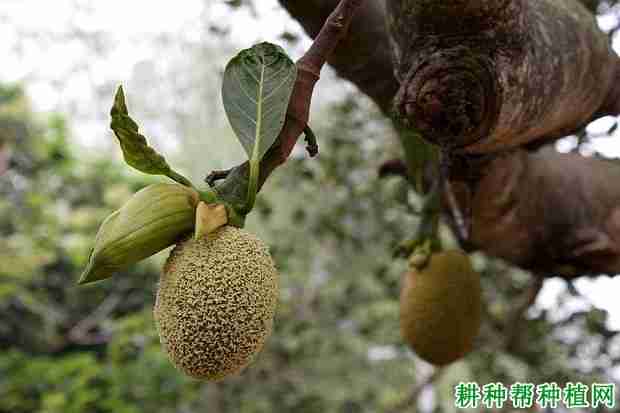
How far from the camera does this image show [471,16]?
23.1 inches

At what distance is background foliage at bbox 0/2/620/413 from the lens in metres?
1.97

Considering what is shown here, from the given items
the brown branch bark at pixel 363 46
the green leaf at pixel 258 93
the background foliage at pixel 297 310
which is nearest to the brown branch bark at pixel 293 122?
the green leaf at pixel 258 93

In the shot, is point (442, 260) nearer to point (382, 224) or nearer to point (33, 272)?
point (382, 224)

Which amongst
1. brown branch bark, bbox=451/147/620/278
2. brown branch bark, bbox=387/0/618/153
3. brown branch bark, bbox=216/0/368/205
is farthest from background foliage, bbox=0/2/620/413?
brown branch bark, bbox=216/0/368/205

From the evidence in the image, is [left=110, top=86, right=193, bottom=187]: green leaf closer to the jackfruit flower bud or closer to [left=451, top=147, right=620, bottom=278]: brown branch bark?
the jackfruit flower bud

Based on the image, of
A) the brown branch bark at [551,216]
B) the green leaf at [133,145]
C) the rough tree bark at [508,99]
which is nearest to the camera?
the green leaf at [133,145]

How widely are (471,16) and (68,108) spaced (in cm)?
790

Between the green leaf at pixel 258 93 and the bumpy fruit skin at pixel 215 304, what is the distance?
78 mm

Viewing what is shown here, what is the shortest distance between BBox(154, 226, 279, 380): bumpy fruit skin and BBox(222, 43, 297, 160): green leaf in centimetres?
8

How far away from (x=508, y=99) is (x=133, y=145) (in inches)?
13.4

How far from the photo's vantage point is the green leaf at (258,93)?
52 cm

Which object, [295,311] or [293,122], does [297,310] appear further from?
[293,122]

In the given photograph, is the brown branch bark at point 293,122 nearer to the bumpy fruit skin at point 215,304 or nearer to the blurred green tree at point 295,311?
the bumpy fruit skin at point 215,304

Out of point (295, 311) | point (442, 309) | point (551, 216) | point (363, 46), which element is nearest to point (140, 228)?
point (363, 46)
